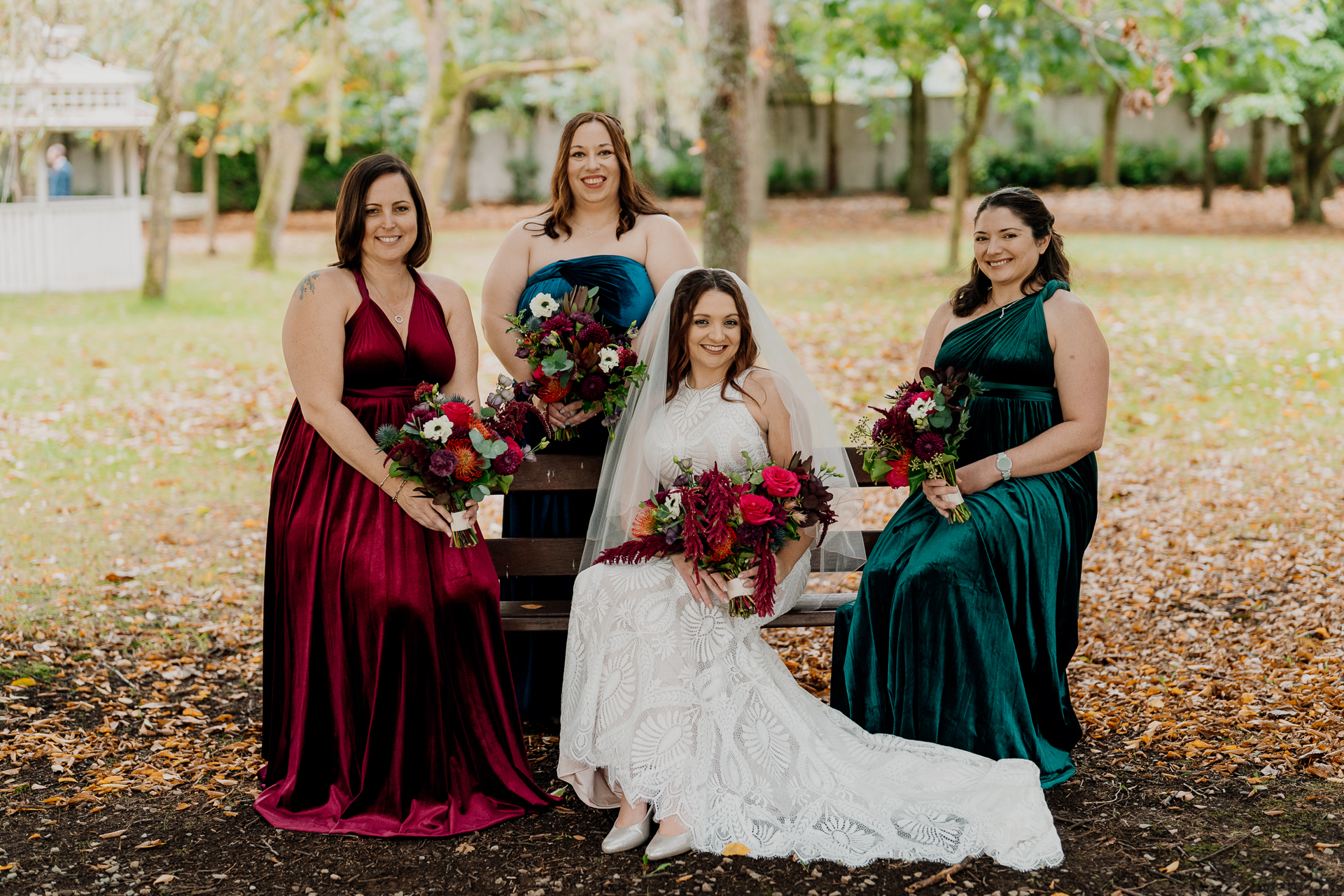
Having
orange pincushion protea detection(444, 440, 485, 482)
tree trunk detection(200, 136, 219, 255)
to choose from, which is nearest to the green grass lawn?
orange pincushion protea detection(444, 440, 485, 482)

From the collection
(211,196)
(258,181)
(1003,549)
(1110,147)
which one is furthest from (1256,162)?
(1003,549)

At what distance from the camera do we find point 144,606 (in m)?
6.49

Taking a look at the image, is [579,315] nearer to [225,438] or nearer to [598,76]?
[225,438]

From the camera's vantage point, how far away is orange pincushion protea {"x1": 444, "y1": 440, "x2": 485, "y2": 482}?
157 inches

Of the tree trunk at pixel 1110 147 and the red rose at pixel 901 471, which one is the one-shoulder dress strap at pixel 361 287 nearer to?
the red rose at pixel 901 471

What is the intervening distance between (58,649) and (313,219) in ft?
87.4

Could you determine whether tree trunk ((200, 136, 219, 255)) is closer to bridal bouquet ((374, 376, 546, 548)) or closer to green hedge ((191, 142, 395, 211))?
green hedge ((191, 142, 395, 211))

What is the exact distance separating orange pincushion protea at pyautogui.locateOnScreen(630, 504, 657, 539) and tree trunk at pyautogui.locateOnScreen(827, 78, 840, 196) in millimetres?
29194

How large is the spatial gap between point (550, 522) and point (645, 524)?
1.10 meters

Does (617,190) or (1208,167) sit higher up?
(1208,167)

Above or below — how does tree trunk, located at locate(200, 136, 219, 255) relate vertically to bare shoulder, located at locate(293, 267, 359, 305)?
above

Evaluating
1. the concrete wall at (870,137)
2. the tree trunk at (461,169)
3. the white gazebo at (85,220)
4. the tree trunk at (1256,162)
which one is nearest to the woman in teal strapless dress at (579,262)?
the white gazebo at (85,220)

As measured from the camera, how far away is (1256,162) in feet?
93.2

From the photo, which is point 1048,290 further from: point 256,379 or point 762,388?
point 256,379
